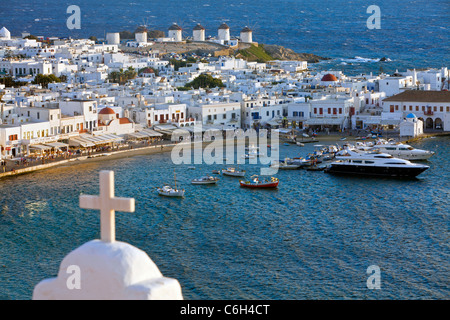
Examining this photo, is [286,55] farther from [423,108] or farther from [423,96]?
[423,108]

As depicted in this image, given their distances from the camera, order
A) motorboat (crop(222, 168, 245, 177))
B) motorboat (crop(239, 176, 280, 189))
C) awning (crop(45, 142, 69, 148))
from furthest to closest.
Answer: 1. awning (crop(45, 142, 69, 148))
2. motorboat (crop(222, 168, 245, 177))
3. motorboat (crop(239, 176, 280, 189))

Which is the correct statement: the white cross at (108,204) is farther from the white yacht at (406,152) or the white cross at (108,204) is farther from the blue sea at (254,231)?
the white yacht at (406,152)

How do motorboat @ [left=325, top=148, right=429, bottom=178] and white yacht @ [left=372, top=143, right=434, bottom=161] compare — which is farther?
white yacht @ [left=372, top=143, right=434, bottom=161]

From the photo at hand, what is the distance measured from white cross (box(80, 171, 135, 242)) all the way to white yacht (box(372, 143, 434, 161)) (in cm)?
2780

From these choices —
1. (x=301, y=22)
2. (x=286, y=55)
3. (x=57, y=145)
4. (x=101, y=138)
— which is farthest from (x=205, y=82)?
(x=301, y=22)

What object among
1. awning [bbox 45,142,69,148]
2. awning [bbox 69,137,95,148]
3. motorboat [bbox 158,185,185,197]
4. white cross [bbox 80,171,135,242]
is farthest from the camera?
awning [bbox 69,137,95,148]

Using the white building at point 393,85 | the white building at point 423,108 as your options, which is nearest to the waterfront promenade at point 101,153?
the white building at point 423,108

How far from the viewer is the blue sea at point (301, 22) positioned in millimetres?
91188

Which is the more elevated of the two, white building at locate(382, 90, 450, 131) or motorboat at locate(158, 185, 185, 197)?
white building at locate(382, 90, 450, 131)

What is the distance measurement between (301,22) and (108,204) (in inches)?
4768

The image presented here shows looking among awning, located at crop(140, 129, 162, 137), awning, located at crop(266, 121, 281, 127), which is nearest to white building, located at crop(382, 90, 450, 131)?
awning, located at crop(266, 121, 281, 127)

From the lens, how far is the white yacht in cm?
3158

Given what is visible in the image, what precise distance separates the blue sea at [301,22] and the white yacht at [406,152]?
40.5m

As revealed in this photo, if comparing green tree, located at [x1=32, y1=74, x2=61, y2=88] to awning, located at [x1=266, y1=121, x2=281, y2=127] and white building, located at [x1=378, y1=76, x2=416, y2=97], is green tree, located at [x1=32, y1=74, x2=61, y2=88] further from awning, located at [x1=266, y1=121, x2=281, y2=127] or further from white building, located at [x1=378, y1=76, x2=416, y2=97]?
white building, located at [x1=378, y1=76, x2=416, y2=97]
